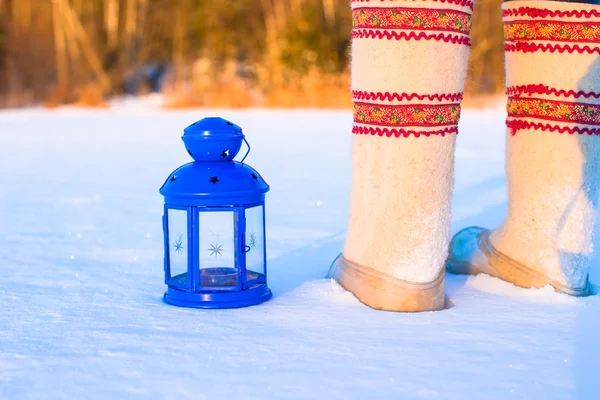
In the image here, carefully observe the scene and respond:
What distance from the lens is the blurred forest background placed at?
12.8 m

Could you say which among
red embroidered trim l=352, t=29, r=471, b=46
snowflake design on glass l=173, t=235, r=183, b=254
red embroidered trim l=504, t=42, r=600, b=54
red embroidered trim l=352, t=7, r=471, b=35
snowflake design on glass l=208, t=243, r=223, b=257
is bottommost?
snowflake design on glass l=208, t=243, r=223, b=257

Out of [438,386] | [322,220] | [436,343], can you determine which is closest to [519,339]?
[436,343]

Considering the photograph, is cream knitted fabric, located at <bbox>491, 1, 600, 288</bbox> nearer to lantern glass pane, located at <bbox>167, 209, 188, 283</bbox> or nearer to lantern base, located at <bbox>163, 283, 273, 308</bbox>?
lantern base, located at <bbox>163, 283, 273, 308</bbox>

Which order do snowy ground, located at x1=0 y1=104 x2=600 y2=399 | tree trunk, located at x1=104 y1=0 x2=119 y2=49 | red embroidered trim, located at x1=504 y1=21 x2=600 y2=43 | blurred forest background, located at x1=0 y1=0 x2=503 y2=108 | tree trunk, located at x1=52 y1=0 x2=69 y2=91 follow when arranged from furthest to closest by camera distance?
tree trunk, located at x1=104 y1=0 x2=119 y2=49 → tree trunk, located at x1=52 y1=0 x2=69 y2=91 → blurred forest background, located at x1=0 y1=0 x2=503 y2=108 → red embroidered trim, located at x1=504 y1=21 x2=600 y2=43 → snowy ground, located at x1=0 y1=104 x2=600 y2=399

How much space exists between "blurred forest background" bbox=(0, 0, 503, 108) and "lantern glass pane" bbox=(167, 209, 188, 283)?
879 centimetres

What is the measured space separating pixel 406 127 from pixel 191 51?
55.9 ft

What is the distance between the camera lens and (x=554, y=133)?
2557mm

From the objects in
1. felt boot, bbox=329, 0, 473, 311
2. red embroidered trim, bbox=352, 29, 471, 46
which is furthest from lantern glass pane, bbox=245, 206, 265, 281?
red embroidered trim, bbox=352, 29, 471, 46

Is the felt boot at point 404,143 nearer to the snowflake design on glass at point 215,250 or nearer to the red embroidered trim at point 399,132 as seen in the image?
the red embroidered trim at point 399,132

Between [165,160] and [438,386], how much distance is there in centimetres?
460

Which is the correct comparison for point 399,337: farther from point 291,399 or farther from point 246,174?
point 246,174

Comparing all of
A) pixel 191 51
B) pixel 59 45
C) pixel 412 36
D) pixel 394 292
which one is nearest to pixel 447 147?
pixel 412 36

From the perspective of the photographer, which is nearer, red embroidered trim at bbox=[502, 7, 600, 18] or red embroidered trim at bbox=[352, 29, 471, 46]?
red embroidered trim at bbox=[352, 29, 471, 46]

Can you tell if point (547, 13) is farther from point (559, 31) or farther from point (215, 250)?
point (215, 250)
